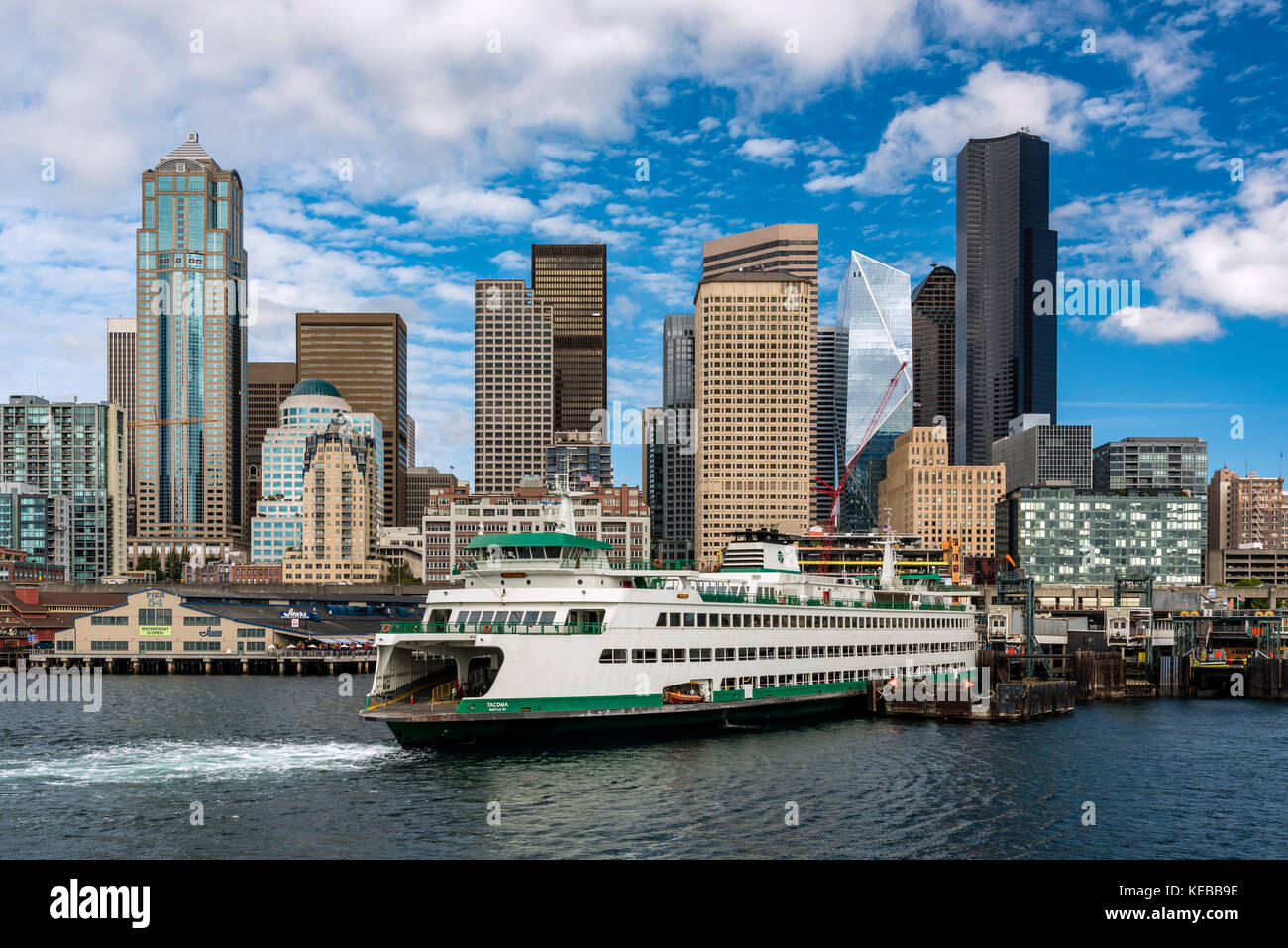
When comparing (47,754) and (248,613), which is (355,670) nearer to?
(248,613)

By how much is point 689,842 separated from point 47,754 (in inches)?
1317

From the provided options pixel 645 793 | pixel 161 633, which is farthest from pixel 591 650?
pixel 161 633

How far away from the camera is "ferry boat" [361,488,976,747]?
49.7 meters

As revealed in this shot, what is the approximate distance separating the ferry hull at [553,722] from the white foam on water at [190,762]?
5.99 ft

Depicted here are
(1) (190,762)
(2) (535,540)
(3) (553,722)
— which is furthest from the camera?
(2) (535,540)

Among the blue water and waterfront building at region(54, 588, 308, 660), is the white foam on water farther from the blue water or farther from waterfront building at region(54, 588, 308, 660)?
waterfront building at region(54, 588, 308, 660)

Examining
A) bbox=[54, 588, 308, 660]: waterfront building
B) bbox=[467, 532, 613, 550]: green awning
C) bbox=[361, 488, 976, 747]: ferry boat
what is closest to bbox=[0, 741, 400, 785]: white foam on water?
bbox=[361, 488, 976, 747]: ferry boat

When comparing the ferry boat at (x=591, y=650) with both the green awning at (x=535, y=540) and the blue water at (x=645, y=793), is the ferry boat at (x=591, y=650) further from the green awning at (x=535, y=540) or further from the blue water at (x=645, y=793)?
the blue water at (x=645, y=793)

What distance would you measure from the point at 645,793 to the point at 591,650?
11.8m

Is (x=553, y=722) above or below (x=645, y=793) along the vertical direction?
above

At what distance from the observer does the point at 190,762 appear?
46781mm

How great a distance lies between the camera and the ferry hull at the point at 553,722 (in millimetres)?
48469

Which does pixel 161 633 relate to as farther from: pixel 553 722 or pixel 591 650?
pixel 591 650

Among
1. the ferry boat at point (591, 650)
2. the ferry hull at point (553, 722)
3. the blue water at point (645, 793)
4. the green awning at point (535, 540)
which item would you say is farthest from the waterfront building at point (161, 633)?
the ferry hull at point (553, 722)
